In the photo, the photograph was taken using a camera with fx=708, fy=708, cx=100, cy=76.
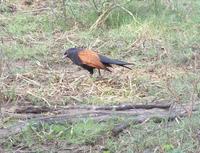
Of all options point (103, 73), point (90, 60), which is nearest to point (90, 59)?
point (90, 60)

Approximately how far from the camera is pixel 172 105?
5137mm

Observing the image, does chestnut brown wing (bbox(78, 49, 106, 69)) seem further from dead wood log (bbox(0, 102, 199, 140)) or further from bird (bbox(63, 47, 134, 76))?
dead wood log (bbox(0, 102, 199, 140))

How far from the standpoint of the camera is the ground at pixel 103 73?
487 centimetres

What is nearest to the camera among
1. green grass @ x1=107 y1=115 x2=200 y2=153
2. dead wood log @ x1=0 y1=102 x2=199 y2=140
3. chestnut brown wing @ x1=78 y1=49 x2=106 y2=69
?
green grass @ x1=107 y1=115 x2=200 y2=153

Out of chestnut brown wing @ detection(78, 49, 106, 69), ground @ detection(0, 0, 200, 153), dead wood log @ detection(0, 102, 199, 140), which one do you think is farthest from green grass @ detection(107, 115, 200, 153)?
chestnut brown wing @ detection(78, 49, 106, 69)

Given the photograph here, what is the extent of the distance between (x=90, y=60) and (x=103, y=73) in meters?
0.37

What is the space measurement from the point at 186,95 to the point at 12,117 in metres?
1.40

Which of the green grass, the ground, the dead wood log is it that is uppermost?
the ground

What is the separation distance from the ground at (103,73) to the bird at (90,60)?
0.40 feet

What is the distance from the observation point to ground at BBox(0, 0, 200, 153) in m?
4.87

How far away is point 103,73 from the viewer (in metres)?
6.71

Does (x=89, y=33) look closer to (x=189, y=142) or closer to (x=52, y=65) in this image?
(x=52, y=65)

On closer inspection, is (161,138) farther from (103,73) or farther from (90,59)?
(103,73)

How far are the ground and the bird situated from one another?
12 centimetres
